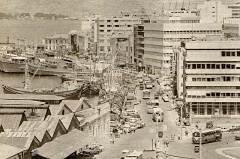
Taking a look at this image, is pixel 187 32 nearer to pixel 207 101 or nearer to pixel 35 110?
pixel 207 101

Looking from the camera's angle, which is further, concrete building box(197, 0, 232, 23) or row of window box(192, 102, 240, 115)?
concrete building box(197, 0, 232, 23)

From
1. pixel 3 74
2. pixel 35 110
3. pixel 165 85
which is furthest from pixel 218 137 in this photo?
pixel 3 74

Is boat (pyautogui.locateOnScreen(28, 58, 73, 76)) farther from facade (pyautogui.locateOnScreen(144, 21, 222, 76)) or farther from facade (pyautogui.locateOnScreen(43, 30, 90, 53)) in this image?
facade (pyautogui.locateOnScreen(144, 21, 222, 76))

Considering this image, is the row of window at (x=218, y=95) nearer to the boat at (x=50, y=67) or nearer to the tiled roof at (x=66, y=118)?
the tiled roof at (x=66, y=118)

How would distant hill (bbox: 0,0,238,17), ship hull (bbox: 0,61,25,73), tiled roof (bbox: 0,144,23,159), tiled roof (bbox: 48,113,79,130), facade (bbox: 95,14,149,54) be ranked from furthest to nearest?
facade (bbox: 95,14,149,54) < ship hull (bbox: 0,61,25,73) < distant hill (bbox: 0,0,238,17) < tiled roof (bbox: 48,113,79,130) < tiled roof (bbox: 0,144,23,159)

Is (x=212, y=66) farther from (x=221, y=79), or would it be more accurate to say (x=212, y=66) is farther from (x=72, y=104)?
(x=72, y=104)

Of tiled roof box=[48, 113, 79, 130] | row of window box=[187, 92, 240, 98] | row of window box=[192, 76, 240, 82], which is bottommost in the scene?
tiled roof box=[48, 113, 79, 130]

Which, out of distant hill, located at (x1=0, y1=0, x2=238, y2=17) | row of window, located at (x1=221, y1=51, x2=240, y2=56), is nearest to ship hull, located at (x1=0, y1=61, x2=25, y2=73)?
distant hill, located at (x1=0, y1=0, x2=238, y2=17)
